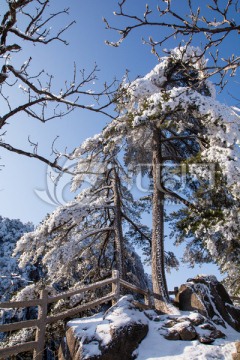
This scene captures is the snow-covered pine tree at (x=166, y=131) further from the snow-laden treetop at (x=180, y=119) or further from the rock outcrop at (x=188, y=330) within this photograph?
the rock outcrop at (x=188, y=330)

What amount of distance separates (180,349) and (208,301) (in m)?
3.85

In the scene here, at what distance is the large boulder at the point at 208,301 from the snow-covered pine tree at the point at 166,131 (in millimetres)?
747

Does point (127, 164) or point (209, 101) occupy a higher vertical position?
point (209, 101)

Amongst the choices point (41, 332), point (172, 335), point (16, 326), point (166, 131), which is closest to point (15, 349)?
point (16, 326)

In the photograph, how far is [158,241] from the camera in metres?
10.9

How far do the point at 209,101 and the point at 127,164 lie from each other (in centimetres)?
605

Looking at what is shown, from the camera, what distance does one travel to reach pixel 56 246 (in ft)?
38.4

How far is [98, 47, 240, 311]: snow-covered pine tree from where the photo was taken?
362 inches

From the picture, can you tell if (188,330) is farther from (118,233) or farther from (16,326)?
(118,233)

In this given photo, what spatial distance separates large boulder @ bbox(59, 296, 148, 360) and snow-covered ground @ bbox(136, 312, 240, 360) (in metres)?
0.21

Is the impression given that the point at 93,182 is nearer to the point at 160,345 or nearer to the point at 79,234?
the point at 79,234

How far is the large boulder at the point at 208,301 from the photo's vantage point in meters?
9.59

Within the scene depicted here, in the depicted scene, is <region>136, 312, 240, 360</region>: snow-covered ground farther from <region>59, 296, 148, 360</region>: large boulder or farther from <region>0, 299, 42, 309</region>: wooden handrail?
<region>0, 299, 42, 309</region>: wooden handrail

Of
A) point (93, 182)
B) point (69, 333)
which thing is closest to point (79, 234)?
point (93, 182)
